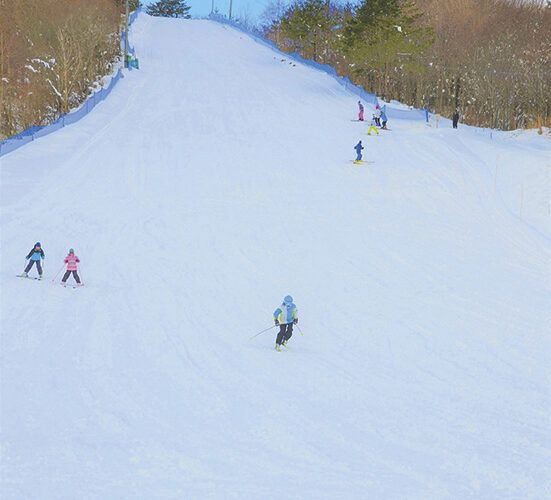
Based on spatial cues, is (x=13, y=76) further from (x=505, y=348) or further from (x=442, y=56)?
(x=505, y=348)

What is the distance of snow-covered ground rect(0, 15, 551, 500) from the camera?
9125 mm

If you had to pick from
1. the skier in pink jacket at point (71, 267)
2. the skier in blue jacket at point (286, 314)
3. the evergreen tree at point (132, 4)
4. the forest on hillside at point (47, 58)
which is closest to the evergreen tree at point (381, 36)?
the forest on hillside at point (47, 58)

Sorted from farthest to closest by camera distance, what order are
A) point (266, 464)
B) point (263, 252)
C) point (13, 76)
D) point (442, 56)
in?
point (442, 56) → point (13, 76) → point (263, 252) → point (266, 464)

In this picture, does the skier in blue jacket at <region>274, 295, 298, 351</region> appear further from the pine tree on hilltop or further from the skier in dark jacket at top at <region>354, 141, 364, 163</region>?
the pine tree on hilltop

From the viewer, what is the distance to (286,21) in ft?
218

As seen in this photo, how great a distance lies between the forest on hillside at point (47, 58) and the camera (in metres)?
42.3

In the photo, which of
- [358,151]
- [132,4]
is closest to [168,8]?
[132,4]

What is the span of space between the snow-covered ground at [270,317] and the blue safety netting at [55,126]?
1.78ft

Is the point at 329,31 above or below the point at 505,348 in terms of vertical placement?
above

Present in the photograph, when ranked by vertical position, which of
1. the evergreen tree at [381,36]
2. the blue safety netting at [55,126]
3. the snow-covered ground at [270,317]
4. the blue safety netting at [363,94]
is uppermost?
the evergreen tree at [381,36]

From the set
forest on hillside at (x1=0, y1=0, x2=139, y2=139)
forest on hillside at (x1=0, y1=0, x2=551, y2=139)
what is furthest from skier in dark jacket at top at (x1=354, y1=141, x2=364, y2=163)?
forest on hillside at (x1=0, y1=0, x2=139, y2=139)

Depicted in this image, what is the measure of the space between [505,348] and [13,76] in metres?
46.3

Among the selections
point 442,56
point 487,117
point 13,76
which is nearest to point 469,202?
point 487,117

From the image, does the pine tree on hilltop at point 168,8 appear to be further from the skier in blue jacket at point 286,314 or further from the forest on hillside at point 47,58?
the skier in blue jacket at point 286,314
